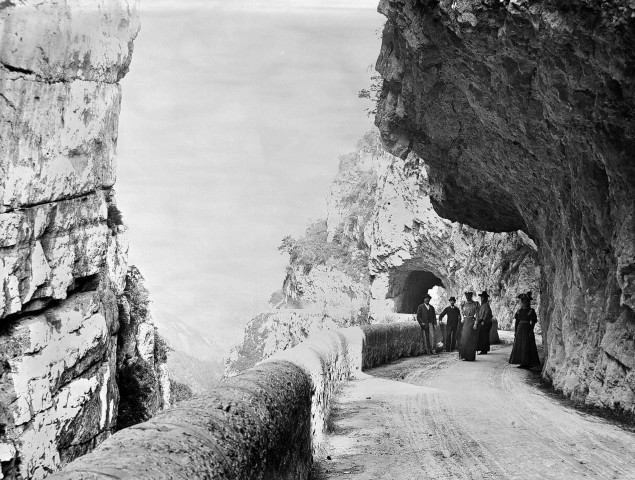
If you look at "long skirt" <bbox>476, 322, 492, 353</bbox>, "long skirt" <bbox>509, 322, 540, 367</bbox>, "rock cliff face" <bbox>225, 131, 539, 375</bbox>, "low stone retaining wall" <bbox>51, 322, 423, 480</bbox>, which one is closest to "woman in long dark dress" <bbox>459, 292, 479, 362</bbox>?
"long skirt" <bbox>509, 322, 540, 367</bbox>

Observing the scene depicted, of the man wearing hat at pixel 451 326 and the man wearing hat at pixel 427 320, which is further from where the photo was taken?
the man wearing hat at pixel 451 326

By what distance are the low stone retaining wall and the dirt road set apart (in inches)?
→ 29.6

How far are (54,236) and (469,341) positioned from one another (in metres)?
16.3

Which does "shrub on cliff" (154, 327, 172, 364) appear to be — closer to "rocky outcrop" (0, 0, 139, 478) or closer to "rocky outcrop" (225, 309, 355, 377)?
"rocky outcrop" (0, 0, 139, 478)

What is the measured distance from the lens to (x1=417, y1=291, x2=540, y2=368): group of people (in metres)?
16.6

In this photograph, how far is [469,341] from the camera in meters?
17.8

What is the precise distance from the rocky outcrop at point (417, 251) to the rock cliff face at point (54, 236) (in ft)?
55.8

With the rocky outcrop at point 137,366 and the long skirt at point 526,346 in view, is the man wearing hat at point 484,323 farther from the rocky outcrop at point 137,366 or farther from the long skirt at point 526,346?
the rocky outcrop at point 137,366

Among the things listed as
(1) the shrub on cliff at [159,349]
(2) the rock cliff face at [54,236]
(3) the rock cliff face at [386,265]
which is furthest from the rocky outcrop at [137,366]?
(3) the rock cliff face at [386,265]

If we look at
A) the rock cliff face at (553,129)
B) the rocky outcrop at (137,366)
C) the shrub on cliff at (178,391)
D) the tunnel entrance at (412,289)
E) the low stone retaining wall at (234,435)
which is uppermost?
the rock cliff face at (553,129)

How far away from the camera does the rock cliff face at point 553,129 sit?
791cm

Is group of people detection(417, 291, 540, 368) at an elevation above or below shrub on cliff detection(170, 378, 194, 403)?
above

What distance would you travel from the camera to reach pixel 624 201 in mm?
8648

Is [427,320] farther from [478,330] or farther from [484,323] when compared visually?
[484,323]
